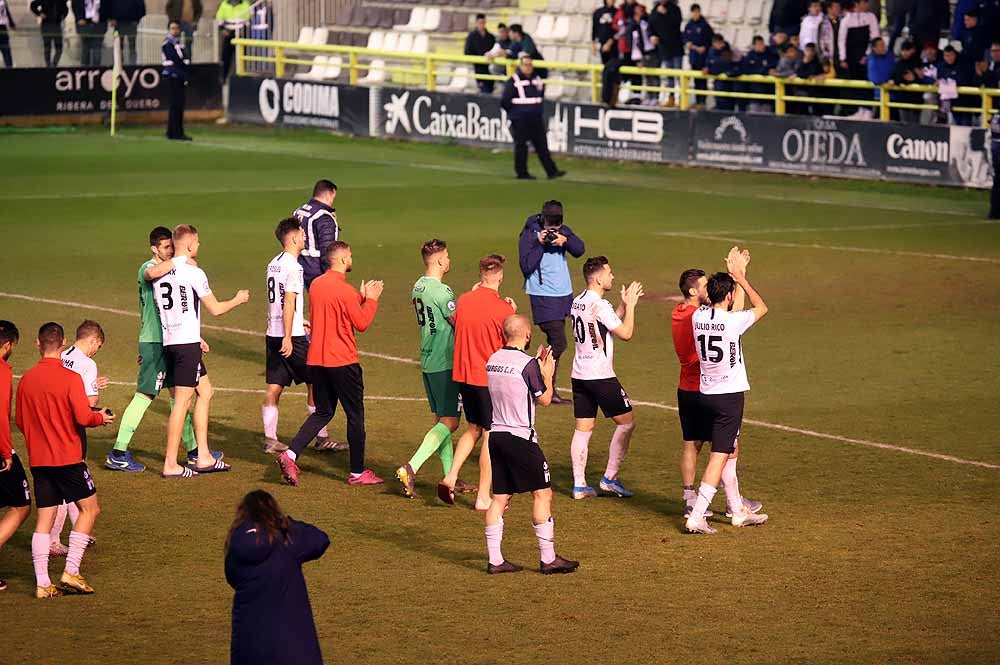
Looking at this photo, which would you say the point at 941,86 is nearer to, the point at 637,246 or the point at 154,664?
the point at 637,246

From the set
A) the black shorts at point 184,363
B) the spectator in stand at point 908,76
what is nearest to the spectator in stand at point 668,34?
the spectator in stand at point 908,76

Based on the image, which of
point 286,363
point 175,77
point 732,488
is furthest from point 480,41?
point 732,488

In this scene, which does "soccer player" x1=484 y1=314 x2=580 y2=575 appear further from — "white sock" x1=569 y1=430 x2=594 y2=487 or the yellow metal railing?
the yellow metal railing

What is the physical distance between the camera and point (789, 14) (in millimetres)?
37531

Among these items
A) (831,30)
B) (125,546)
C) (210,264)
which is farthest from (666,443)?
(831,30)

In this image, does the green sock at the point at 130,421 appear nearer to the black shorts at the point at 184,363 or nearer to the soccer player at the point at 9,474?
the black shorts at the point at 184,363

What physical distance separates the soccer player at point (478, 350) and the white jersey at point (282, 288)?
180cm

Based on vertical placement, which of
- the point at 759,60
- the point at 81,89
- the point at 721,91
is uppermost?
the point at 759,60

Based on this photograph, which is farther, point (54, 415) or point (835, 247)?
point (835, 247)

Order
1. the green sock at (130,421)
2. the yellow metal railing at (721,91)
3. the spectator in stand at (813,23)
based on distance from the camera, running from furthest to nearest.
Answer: the spectator in stand at (813,23)
the yellow metal railing at (721,91)
the green sock at (130,421)

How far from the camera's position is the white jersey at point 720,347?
462 inches

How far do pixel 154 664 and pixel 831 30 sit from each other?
28405 millimetres

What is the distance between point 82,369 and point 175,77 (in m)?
31.2

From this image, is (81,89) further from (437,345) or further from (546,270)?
(437,345)
